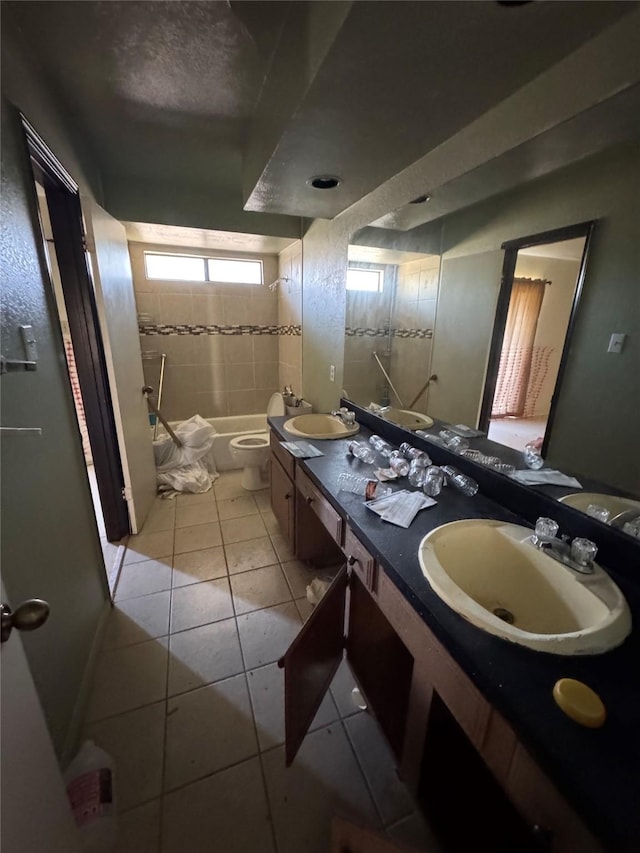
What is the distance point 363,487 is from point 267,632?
92 centimetres

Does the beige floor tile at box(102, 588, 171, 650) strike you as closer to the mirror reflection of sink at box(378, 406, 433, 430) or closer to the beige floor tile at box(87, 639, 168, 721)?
the beige floor tile at box(87, 639, 168, 721)

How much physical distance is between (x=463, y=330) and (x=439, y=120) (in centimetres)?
73

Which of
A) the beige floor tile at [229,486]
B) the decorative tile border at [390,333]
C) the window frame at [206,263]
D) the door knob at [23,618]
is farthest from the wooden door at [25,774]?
the window frame at [206,263]

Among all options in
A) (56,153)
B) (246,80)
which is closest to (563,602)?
(246,80)

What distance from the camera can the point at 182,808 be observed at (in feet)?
3.37

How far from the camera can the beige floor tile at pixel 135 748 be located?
3.49 ft

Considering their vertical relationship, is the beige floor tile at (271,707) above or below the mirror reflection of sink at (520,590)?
below

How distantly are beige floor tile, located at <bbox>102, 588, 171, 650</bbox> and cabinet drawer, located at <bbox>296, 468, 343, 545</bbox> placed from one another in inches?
37.3

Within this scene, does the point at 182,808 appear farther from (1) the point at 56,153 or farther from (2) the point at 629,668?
(1) the point at 56,153

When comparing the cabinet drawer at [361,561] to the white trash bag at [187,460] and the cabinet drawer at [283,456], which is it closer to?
the cabinet drawer at [283,456]

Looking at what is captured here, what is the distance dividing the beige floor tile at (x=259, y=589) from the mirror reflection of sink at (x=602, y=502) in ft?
4.69

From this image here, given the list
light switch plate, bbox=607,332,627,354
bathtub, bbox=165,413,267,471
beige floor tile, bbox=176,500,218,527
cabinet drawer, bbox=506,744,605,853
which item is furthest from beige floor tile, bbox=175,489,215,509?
light switch plate, bbox=607,332,627,354

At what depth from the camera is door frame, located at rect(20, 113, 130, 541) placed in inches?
66.7

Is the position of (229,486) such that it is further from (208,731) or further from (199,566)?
(208,731)
